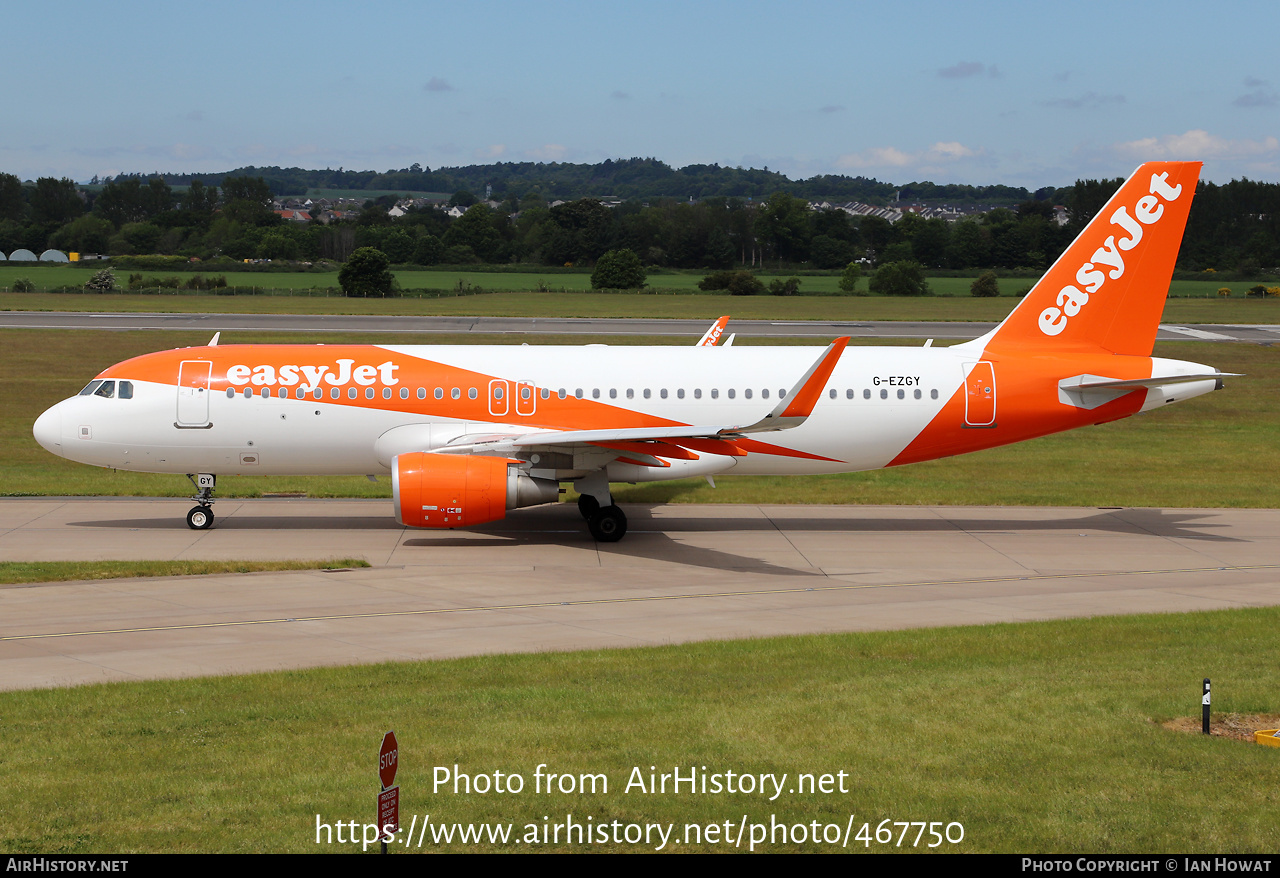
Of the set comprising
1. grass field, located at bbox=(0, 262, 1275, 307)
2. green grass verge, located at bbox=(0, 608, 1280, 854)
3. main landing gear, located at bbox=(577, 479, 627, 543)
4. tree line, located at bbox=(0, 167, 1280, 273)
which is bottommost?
main landing gear, located at bbox=(577, 479, 627, 543)

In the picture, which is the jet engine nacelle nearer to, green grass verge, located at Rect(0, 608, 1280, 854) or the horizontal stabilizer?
green grass verge, located at Rect(0, 608, 1280, 854)

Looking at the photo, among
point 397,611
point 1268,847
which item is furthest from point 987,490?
point 1268,847

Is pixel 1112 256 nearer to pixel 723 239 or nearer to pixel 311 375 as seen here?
pixel 311 375

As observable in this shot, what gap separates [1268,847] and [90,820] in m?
9.99

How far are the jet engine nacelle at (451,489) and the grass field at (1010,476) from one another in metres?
7.76

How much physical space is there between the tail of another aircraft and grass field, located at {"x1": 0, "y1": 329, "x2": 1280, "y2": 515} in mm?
5595

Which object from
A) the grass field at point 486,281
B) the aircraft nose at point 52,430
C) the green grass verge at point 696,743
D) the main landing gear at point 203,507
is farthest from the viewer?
the grass field at point 486,281

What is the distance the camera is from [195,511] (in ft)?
90.4

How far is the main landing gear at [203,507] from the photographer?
27406 millimetres

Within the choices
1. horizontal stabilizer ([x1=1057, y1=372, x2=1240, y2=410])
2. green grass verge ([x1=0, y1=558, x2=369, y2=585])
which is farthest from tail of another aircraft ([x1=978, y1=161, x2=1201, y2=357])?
green grass verge ([x1=0, y1=558, x2=369, y2=585])

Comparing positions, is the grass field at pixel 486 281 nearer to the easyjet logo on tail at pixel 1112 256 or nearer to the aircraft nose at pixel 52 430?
the easyjet logo on tail at pixel 1112 256

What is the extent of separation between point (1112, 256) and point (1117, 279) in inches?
22.0

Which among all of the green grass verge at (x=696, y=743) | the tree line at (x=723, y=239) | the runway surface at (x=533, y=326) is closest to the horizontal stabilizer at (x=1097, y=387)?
the green grass verge at (x=696, y=743)

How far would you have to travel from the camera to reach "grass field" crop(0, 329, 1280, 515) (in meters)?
32.6
